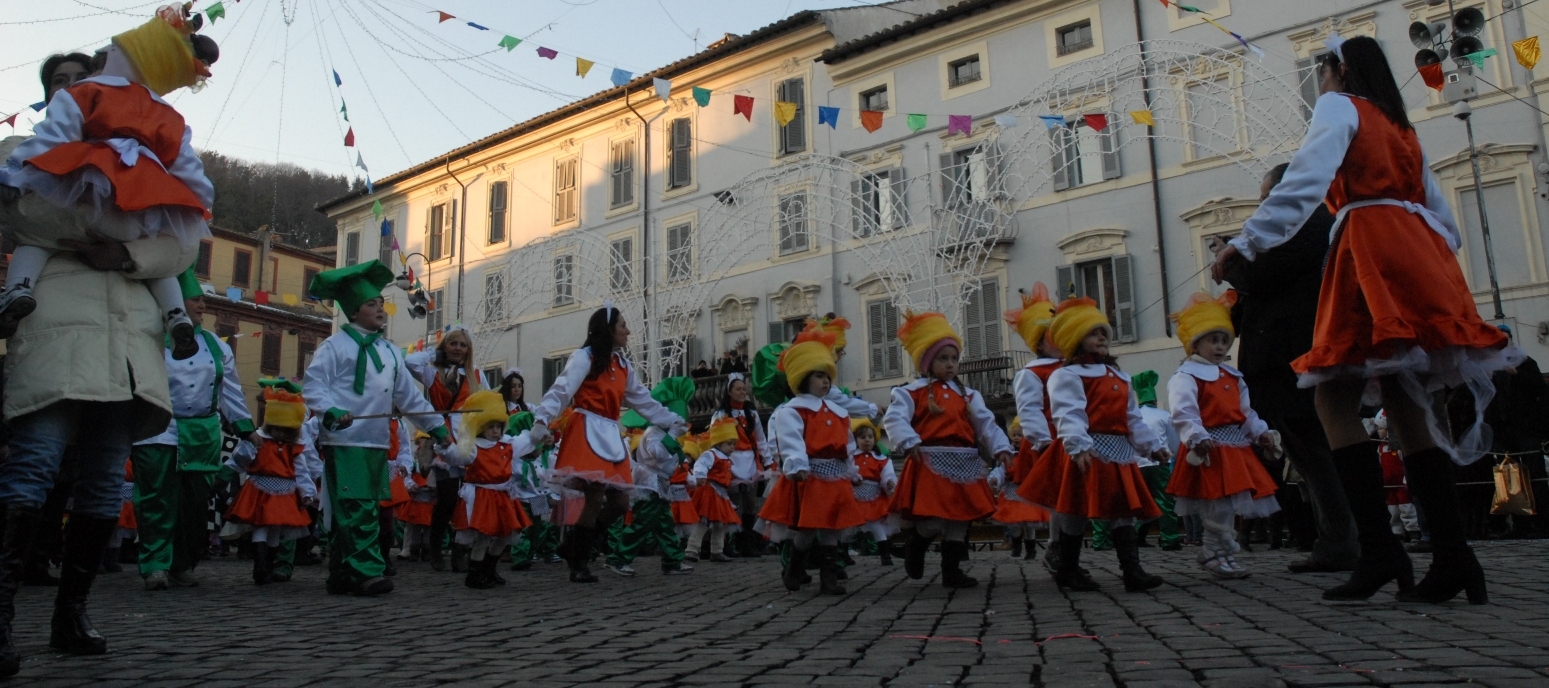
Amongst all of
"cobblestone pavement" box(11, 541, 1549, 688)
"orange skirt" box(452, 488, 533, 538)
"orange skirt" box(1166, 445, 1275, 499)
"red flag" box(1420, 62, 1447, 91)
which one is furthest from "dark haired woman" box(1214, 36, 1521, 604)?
"red flag" box(1420, 62, 1447, 91)

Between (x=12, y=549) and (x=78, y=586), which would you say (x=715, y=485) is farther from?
(x=12, y=549)

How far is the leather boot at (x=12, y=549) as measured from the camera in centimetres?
332

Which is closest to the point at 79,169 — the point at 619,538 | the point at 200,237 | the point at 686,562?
the point at 200,237

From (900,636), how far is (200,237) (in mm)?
3099

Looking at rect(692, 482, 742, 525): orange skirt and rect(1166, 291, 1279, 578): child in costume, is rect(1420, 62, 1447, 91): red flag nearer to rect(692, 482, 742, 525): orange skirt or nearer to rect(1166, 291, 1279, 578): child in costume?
rect(1166, 291, 1279, 578): child in costume

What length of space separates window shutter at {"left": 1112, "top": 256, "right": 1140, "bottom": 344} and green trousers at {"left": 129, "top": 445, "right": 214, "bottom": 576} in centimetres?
1879

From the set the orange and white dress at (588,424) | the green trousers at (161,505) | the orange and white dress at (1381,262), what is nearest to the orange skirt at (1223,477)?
the orange and white dress at (1381,262)

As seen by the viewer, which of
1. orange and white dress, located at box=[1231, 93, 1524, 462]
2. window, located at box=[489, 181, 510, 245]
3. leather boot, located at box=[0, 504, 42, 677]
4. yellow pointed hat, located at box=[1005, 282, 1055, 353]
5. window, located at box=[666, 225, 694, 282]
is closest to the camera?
leather boot, located at box=[0, 504, 42, 677]

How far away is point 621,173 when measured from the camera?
31.5 metres

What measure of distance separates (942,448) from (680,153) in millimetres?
24952

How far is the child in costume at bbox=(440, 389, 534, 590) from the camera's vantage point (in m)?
8.08

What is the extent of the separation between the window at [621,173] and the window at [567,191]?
4.40ft

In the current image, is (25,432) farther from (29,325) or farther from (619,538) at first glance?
(619,538)

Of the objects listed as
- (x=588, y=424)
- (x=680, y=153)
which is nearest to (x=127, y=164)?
(x=588, y=424)
